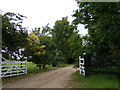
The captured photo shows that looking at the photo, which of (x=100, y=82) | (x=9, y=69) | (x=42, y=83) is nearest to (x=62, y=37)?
(x=9, y=69)

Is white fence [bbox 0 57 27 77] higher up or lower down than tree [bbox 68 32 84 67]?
lower down

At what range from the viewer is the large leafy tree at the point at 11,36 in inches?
448

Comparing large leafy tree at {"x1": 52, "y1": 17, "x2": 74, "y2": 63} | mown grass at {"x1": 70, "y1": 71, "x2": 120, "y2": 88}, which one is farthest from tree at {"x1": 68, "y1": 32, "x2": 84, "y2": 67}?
large leafy tree at {"x1": 52, "y1": 17, "x2": 74, "y2": 63}

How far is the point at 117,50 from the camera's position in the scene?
9.47 metres

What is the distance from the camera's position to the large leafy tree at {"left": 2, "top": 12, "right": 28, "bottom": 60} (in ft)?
37.4

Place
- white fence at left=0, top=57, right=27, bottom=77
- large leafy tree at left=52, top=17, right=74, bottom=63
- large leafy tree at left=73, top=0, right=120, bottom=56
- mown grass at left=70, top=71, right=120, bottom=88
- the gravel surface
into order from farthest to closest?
large leafy tree at left=52, top=17, right=74, bottom=63
white fence at left=0, top=57, right=27, bottom=77
large leafy tree at left=73, top=0, right=120, bottom=56
the gravel surface
mown grass at left=70, top=71, right=120, bottom=88

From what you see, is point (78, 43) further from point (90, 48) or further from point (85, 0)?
point (85, 0)

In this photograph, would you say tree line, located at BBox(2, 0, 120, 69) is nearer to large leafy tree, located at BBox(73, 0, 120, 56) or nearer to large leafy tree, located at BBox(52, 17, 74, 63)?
large leafy tree, located at BBox(73, 0, 120, 56)

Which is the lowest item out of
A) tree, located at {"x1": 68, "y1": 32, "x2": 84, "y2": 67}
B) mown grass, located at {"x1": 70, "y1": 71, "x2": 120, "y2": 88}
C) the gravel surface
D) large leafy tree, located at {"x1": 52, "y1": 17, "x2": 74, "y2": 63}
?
the gravel surface

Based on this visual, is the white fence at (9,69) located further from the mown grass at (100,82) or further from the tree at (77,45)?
the mown grass at (100,82)

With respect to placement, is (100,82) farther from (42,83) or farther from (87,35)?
(87,35)

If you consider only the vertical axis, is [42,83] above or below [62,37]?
below

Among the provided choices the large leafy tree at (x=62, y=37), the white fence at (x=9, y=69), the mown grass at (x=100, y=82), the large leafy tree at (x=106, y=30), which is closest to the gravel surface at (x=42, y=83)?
the mown grass at (x=100, y=82)

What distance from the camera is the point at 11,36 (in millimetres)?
11844
